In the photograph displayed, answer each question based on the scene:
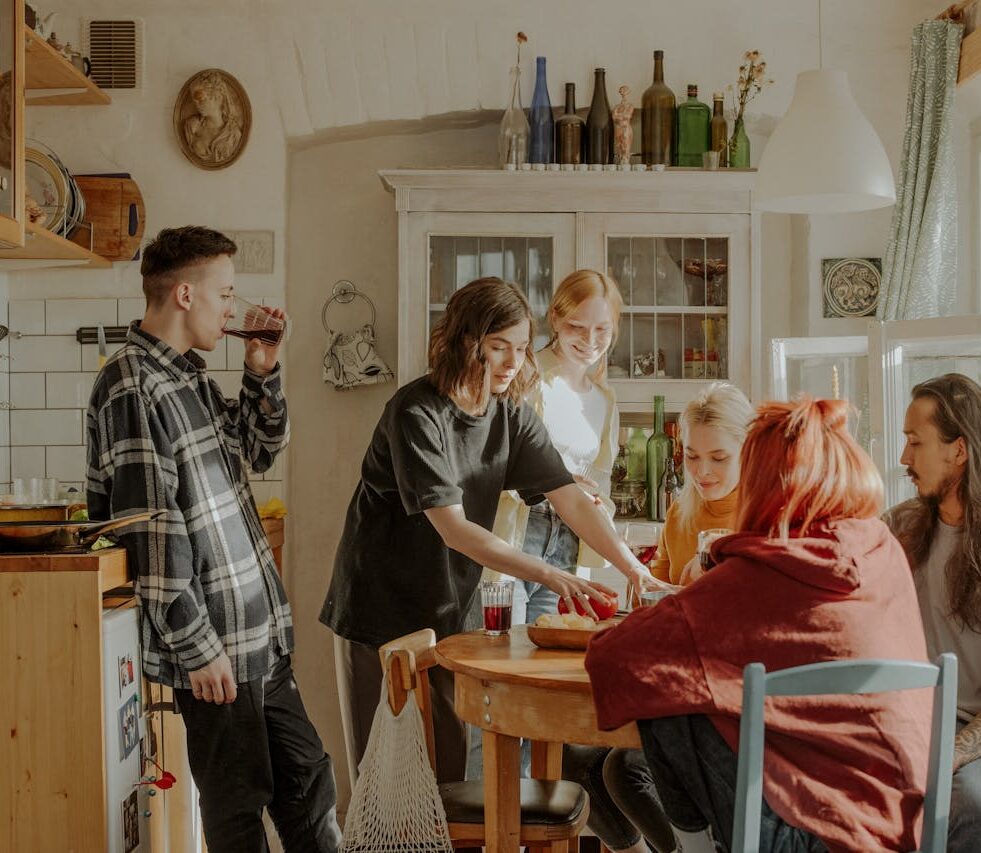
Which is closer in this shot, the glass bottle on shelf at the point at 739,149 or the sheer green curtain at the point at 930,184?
the sheer green curtain at the point at 930,184

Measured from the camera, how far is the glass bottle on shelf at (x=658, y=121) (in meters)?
3.67

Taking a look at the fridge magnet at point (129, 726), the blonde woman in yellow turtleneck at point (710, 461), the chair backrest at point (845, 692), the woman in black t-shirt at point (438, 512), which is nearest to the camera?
the chair backrest at point (845, 692)

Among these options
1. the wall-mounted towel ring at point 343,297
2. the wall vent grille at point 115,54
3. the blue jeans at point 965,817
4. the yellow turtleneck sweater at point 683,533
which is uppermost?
the wall vent grille at point 115,54

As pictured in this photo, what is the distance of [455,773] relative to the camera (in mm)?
2451

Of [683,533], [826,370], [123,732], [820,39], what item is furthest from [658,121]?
[123,732]

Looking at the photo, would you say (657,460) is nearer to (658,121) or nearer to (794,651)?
(658,121)

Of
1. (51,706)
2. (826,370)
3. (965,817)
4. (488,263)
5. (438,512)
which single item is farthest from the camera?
(488,263)

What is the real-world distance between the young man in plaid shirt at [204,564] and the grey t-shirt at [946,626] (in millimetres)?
1272

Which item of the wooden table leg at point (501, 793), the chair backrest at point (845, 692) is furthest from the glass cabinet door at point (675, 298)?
the chair backrest at point (845, 692)

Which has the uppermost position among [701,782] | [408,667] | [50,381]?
[50,381]

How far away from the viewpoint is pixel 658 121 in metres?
3.68

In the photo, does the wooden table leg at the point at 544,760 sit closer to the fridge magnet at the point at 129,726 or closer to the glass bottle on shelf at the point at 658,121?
the fridge magnet at the point at 129,726

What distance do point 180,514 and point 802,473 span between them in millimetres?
1122

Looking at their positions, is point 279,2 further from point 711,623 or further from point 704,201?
Answer: point 711,623
